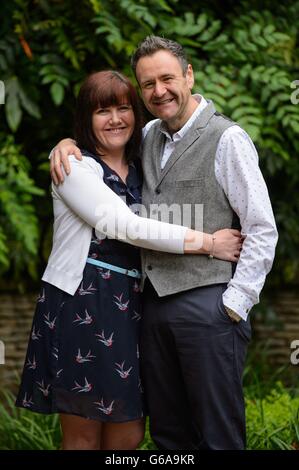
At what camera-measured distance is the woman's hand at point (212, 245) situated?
304 centimetres

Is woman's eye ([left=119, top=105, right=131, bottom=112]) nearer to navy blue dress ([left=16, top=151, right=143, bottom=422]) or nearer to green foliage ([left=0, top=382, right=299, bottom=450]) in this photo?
navy blue dress ([left=16, top=151, right=143, bottom=422])

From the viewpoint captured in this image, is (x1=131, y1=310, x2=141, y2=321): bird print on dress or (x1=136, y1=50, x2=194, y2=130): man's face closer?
(x1=136, y1=50, x2=194, y2=130): man's face

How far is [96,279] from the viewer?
312 centimetres

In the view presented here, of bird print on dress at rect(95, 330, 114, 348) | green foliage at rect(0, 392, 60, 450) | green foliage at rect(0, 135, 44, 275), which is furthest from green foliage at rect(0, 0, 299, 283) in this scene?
bird print on dress at rect(95, 330, 114, 348)

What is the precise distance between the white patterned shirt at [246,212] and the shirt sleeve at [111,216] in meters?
0.22

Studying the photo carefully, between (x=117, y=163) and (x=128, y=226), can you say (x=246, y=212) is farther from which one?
(x=117, y=163)

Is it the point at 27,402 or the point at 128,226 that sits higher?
the point at 128,226

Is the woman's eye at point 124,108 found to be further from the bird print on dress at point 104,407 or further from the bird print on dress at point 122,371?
Result: the bird print on dress at point 104,407

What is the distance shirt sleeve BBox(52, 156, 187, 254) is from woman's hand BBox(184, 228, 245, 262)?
0.03 m

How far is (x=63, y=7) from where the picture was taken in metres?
4.59

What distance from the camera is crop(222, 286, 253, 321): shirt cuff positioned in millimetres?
3000

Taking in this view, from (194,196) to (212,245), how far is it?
0.19m

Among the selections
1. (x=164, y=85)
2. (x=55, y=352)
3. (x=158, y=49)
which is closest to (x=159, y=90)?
(x=164, y=85)
